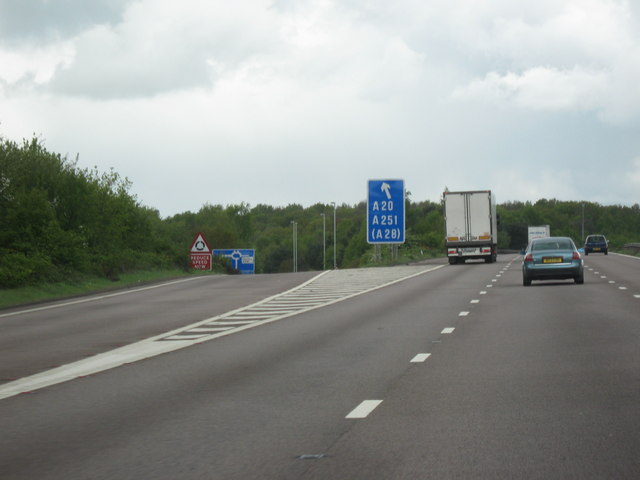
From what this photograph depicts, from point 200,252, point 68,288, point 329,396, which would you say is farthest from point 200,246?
point 329,396

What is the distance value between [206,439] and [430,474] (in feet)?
6.23

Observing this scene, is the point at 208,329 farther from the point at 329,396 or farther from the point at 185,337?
the point at 329,396

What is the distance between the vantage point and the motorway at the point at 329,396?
6156 millimetres

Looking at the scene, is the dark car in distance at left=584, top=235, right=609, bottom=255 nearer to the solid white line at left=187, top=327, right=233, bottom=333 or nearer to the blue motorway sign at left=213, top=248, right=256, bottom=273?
the blue motorway sign at left=213, top=248, right=256, bottom=273

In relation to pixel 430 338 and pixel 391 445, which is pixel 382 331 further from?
pixel 391 445

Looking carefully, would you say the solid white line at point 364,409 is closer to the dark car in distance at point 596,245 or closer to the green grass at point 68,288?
the green grass at point 68,288

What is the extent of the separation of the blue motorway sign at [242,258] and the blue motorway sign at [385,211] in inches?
863

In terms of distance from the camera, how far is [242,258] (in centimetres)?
6819

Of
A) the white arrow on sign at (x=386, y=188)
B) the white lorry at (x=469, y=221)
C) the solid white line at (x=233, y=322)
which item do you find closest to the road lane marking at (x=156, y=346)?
the solid white line at (x=233, y=322)

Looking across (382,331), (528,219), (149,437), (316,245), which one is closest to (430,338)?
(382,331)

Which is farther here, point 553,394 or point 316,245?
point 316,245

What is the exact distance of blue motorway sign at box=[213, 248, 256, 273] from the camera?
219 ft

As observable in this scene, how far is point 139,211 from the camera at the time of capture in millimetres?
45844

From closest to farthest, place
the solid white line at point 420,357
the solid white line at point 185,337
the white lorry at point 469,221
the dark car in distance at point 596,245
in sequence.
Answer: the solid white line at point 420,357, the solid white line at point 185,337, the white lorry at point 469,221, the dark car in distance at point 596,245
